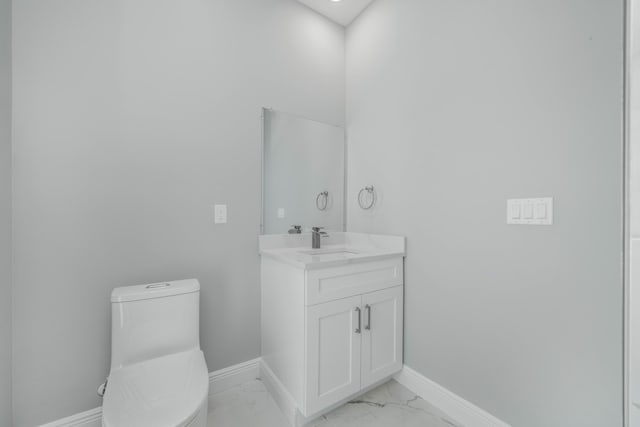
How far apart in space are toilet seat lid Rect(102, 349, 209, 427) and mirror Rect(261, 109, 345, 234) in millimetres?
920

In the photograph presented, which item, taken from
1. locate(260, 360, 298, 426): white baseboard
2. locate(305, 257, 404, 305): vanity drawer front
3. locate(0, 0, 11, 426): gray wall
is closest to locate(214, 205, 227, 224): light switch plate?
locate(305, 257, 404, 305): vanity drawer front

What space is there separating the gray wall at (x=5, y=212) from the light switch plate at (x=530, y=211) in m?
2.27

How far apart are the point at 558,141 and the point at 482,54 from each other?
1.97 feet

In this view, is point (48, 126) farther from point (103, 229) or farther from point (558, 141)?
point (558, 141)

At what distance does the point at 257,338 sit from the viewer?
1.88 meters

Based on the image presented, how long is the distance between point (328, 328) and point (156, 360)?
0.84 m

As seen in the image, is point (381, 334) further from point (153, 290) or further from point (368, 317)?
point (153, 290)

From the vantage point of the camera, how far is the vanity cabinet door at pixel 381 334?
1.59 meters

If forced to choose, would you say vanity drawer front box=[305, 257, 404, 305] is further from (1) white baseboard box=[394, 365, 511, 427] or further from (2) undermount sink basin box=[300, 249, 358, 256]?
(1) white baseboard box=[394, 365, 511, 427]

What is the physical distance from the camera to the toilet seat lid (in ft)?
3.11

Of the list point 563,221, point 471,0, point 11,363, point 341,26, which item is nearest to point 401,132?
point 471,0

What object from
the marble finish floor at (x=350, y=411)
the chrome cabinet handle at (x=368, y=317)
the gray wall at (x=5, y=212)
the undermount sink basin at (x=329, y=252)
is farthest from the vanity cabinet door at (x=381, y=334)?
the gray wall at (x=5, y=212)

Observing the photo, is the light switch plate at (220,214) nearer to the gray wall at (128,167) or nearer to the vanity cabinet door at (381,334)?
the gray wall at (128,167)

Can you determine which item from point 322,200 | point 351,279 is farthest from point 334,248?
point 351,279
